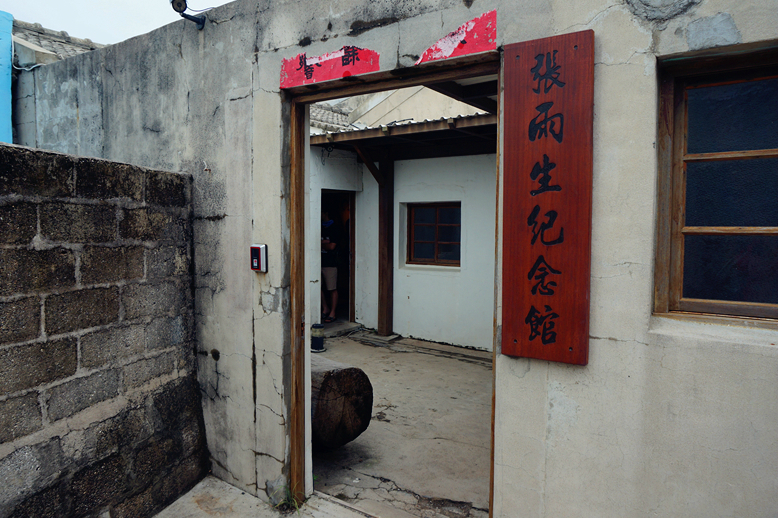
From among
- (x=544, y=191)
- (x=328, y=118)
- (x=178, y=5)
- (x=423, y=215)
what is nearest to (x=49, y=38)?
(x=328, y=118)

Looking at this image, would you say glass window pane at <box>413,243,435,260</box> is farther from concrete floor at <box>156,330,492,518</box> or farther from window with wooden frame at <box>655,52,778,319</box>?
window with wooden frame at <box>655,52,778,319</box>

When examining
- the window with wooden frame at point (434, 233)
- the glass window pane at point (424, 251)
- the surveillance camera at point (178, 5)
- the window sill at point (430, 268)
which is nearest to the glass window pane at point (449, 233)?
the window with wooden frame at point (434, 233)

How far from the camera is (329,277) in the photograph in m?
8.38

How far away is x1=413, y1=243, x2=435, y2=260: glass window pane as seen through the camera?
25.0 feet

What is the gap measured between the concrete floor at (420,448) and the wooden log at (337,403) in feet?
0.84

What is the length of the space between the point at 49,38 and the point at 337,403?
6503 mm

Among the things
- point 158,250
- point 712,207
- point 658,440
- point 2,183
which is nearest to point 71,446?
point 158,250

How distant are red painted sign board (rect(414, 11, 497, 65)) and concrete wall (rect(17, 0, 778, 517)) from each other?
38 mm

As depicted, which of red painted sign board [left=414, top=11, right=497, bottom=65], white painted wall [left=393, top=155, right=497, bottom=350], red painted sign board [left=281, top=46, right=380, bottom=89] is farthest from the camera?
white painted wall [left=393, top=155, right=497, bottom=350]

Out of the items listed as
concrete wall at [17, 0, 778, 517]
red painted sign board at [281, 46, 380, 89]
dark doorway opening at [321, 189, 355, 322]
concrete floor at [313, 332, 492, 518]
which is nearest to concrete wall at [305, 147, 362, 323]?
dark doorway opening at [321, 189, 355, 322]

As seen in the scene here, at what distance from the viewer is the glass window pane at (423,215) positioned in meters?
7.61

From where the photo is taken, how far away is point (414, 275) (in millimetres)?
7629

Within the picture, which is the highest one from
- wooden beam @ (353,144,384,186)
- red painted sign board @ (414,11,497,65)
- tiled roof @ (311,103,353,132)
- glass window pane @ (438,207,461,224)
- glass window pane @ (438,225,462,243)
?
tiled roof @ (311,103,353,132)

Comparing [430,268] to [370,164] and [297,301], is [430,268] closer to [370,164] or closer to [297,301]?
[370,164]
